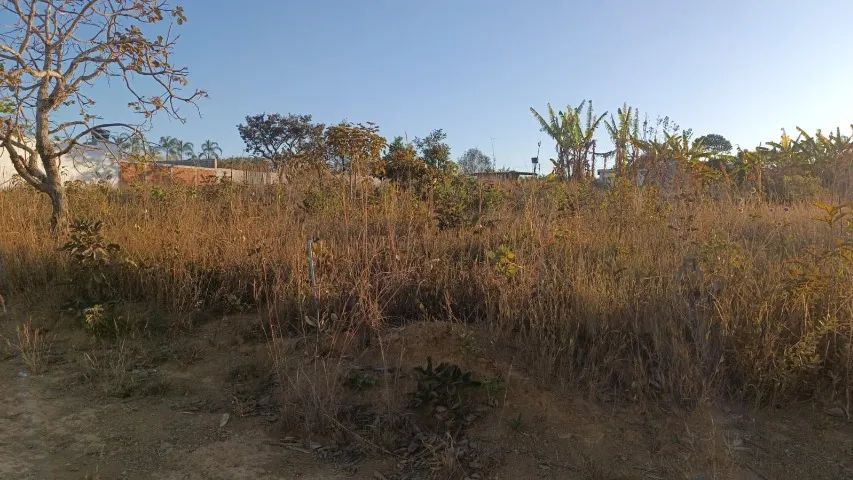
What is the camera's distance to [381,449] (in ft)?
9.13

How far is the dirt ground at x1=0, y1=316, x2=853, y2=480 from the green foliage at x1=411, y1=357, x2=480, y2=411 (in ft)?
0.51

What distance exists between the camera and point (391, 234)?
4445mm

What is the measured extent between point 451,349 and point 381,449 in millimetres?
848

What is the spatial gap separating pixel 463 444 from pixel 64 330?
339 centimetres

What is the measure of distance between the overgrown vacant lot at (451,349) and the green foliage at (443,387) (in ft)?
0.05

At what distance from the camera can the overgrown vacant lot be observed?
2742 millimetres

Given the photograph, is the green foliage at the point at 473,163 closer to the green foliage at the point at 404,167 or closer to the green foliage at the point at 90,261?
the green foliage at the point at 404,167

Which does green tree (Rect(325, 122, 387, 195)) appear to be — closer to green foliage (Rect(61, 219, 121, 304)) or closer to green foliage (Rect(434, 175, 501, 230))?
green foliage (Rect(434, 175, 501, 230))

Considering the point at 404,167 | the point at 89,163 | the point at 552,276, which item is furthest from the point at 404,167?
the point at 552,276

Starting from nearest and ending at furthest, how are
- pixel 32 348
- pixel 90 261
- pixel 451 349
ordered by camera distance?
pixel 451 349, pixel 32 348, pixel 90 261

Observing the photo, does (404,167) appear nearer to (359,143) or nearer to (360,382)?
(359,143)

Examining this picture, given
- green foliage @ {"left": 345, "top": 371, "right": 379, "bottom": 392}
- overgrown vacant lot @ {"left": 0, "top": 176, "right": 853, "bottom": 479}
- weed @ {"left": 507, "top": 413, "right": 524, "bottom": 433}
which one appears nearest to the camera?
overgrown vacant lot @ {"left": 0, "top": 176, "right": 853, "bottom": 479}

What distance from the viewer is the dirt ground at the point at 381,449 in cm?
261

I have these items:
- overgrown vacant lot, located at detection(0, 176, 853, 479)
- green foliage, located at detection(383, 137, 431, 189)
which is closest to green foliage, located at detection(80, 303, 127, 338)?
overgrown vacant lot, located at detection(0, 176, 853, 479)
